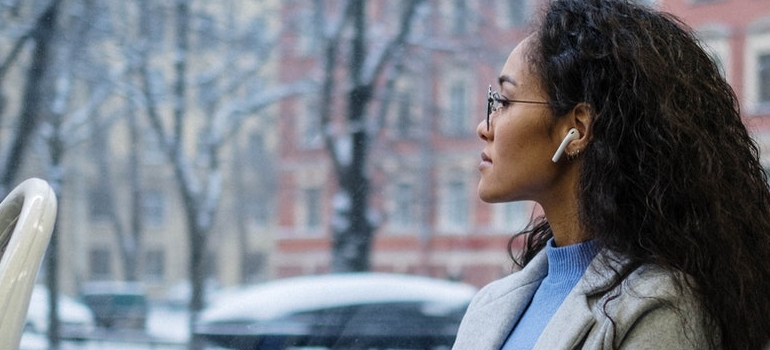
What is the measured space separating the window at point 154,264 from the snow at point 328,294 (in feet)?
0.38

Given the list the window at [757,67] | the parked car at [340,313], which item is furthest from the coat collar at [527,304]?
the window at [757,67]

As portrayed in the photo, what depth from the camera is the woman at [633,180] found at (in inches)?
30.3

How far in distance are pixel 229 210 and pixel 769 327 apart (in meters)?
1.30

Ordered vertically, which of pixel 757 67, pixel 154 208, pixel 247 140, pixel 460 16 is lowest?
pixel 154 208

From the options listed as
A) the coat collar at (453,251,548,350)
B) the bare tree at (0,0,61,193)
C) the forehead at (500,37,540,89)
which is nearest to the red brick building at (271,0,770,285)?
the bare tree at (0,0,61,193)

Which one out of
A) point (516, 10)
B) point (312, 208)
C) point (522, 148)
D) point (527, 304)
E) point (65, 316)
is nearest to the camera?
point (522, 148)

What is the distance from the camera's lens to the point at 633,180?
81 cm

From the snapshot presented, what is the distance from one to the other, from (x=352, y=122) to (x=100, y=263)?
22.3 inches

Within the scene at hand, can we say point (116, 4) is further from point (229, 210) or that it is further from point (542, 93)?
point (542, 93)

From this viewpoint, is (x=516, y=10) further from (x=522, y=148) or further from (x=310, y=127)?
(x=522, y=148)

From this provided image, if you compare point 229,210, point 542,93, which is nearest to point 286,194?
point 229,210

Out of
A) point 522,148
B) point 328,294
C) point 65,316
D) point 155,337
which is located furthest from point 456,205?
point 522,148

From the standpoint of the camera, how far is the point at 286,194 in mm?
1978

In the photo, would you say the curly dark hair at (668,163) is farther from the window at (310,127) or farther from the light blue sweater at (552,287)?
the window at (310,127)
